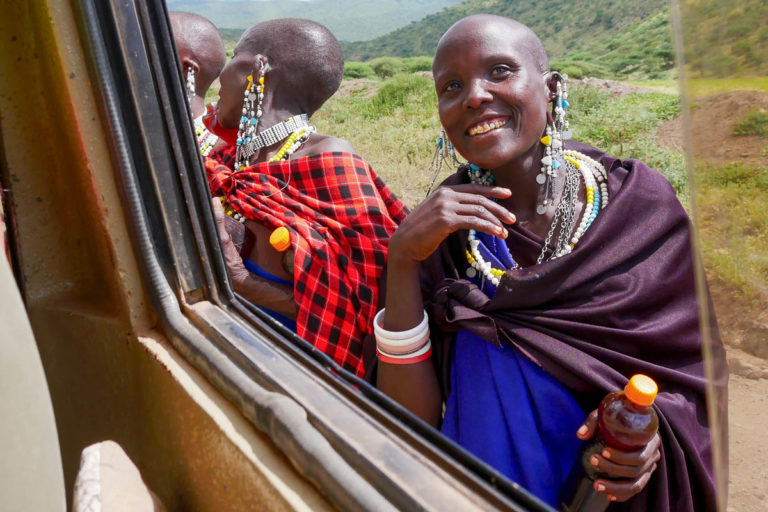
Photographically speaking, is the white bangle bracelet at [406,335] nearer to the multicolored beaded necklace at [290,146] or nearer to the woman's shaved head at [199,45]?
the multicolored beaded necklace at [290,146]

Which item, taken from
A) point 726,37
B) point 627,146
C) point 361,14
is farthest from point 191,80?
point 361,14

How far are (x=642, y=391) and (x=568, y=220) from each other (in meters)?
0.56

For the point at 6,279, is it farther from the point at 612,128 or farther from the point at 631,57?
the point at 631,57

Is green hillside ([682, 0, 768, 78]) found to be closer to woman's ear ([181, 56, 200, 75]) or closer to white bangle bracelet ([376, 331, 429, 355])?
white bangle bracelet ([376, 331, 429, 355])

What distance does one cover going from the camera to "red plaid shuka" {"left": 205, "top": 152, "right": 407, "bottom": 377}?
1890 mm

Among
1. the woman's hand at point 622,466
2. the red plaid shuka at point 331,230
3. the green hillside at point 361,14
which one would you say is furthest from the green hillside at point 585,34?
the green hillside at point 361,14

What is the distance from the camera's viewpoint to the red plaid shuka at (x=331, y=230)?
1.89 meters

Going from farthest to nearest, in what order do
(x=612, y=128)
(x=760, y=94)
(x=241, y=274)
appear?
(x=612, y=128), (x=241, y=274), (x=760, y=94)

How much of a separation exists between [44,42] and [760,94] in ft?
3.65

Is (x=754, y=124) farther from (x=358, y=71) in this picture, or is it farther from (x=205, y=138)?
(x=358, y=71)

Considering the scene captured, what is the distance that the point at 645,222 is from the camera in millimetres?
1367

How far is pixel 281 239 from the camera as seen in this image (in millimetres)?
1896

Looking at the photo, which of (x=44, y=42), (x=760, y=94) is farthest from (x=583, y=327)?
(x=44, y=42)

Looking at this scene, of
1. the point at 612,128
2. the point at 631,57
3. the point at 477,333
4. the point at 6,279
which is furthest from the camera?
the point at 631,57
